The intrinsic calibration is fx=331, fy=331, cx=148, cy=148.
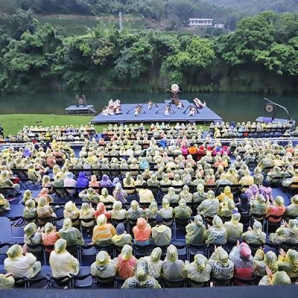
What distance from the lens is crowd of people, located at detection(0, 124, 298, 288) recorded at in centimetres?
441

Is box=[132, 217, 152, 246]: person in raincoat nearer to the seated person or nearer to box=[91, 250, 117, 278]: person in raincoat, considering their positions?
box=[91, 250, 117, 278]: person in raincoat

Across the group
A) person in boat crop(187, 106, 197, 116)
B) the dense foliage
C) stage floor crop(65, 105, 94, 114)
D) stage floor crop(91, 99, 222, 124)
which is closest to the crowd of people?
stage floor crop(91, 99, 222, 124)

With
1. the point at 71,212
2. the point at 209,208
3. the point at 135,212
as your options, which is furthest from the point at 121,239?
the point at 209,208

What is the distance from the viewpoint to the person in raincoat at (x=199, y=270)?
14.0 feet

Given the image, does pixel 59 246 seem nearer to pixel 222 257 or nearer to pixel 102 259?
pixel 102 259

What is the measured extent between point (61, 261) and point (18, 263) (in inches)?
23.1

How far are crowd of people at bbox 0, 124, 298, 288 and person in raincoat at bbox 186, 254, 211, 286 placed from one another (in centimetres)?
1

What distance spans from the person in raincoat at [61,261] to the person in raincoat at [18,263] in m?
0.31

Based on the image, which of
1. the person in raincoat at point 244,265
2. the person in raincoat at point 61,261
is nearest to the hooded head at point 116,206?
the person in raincoat at point 61,261

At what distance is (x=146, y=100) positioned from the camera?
111ft

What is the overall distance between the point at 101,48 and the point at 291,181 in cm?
3379

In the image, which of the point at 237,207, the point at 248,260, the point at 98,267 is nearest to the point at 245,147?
the point at 237,207

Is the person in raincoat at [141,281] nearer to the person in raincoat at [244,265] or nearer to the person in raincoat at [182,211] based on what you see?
the person in raincoat at [244,265]

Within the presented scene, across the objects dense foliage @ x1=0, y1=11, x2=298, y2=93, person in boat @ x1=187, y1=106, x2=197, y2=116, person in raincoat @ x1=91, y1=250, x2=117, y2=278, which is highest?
dense foliage @ x1=0, y1=11, x2=298, y2=93
